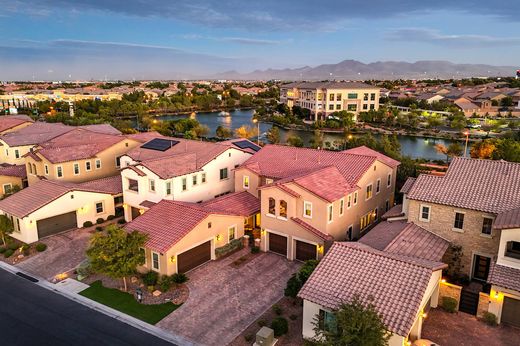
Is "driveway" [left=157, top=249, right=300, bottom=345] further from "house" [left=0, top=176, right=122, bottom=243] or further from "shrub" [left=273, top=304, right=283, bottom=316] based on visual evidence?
"house" [left=0, top=176, right=122, bottom=243]

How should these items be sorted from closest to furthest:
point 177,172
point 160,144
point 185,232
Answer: point 185,232, point 177,172, point 160,144

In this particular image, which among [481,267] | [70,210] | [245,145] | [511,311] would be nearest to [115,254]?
[70,210]

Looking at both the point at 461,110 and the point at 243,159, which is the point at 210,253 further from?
the point at 461,110

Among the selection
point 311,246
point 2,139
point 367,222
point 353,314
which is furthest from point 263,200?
point 2,139

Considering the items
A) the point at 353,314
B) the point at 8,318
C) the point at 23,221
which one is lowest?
the point at 8,318

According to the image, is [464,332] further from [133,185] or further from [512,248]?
[133,185]

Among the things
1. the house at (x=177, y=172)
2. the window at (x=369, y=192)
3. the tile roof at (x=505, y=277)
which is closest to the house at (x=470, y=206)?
the tile roof at (x=505, y=277)
